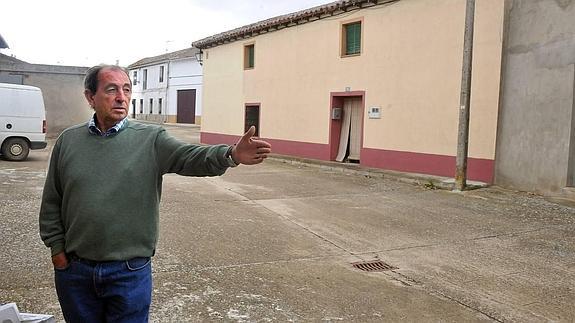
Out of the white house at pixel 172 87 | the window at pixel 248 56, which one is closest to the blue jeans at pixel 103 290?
the window at pixel 248 56

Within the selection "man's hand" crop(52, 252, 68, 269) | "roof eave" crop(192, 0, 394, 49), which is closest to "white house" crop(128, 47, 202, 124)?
"roof eave" crop(192, 0, 394, 49)

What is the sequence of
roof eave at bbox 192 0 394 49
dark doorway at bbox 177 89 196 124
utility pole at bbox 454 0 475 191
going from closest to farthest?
utility pole at bbox 454 0 475 191 < roof eave at bbox 192 0 394 49 < dark doorway at bbox 177 89 196 124

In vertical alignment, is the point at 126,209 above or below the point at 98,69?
below

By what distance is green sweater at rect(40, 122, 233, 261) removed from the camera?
2096 mm

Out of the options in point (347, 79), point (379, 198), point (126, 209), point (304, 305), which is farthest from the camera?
point (347, 79)

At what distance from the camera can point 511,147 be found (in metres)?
10.1

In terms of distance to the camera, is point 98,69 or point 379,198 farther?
point 379,198

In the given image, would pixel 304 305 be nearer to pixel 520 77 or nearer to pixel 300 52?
pixel 520 77

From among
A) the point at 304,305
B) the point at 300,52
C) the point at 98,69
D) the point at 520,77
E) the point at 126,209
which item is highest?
the point at 300,52

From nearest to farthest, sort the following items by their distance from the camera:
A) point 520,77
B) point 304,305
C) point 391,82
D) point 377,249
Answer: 1. point 304,305
2. point 377,249
3. point 520,77
4. point 391,82

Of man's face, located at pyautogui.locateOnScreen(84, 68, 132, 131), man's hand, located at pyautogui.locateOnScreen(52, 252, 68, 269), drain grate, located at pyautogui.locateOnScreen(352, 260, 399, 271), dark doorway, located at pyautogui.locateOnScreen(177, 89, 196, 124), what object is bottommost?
drain grate, located at pyautogui.locateOnScreen(352, 260, 399, 271)

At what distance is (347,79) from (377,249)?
9.18 metres

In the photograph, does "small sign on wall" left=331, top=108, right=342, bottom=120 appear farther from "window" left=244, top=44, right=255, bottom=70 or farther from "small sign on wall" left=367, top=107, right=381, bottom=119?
"window" left=244, top=44, right=255, bottom=70

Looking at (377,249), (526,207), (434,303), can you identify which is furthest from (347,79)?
(434,303)
